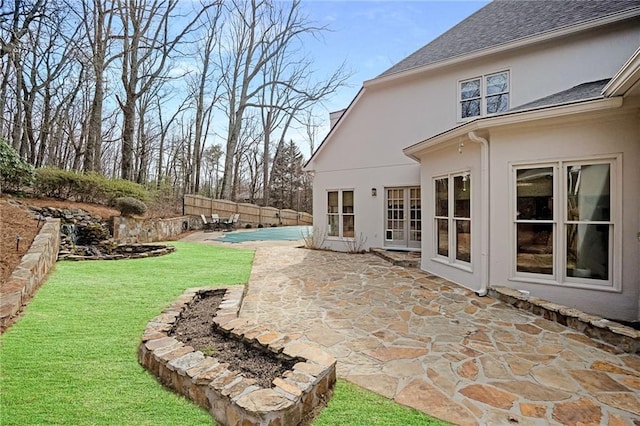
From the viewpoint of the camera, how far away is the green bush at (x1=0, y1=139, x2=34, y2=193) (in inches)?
378

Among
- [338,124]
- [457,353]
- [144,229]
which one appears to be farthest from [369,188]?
[144,229]

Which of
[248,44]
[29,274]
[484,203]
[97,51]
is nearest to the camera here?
[29,274]

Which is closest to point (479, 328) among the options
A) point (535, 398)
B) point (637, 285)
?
point (535, 398)

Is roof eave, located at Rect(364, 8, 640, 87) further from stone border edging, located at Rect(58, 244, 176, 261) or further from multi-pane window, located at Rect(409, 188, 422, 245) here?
stone border edging, located at Rect(58, 244, 176, 261)

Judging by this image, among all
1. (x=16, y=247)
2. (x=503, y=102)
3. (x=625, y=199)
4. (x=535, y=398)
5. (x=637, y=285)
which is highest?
(x=503, y=102)

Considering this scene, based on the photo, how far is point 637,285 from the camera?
14.1 feet

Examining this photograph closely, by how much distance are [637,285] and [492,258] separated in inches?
69.7

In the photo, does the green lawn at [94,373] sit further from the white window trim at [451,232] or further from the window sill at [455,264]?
the white window trim at [451,232]

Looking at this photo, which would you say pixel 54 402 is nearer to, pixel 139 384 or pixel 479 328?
pixel 139 384

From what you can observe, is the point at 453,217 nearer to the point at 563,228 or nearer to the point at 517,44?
the point at 563,228

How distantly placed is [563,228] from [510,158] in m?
1.32

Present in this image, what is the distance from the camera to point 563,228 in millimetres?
4738

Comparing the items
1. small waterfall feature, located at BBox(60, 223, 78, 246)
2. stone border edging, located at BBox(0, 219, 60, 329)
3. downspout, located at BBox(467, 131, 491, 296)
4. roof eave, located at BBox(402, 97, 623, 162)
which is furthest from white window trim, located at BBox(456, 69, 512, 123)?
small waterfall feature, located at BBox(60, 223, 78, 246)

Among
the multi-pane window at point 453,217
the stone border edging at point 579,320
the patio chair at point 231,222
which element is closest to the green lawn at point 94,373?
the stone border edging at point 579,320
